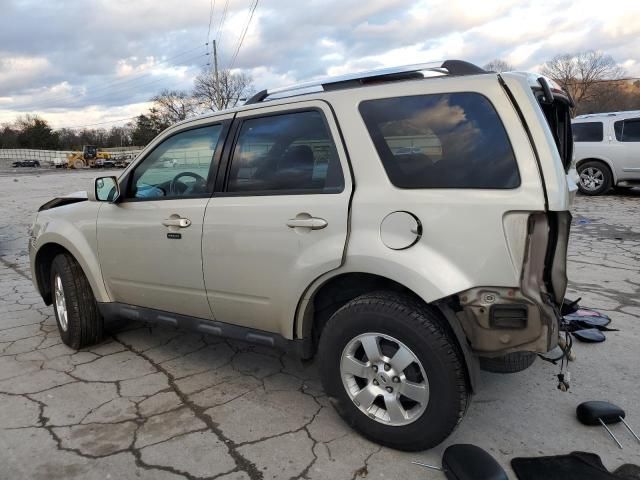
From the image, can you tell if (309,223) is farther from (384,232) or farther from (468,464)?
(468,464)

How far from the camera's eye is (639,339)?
394 centimetres

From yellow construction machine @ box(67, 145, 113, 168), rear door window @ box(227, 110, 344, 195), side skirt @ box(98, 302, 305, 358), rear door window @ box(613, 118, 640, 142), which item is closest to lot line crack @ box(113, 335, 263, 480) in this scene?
side skirt @ box(98, 302, 305, 358)

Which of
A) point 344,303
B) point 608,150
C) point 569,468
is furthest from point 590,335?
point 608,150

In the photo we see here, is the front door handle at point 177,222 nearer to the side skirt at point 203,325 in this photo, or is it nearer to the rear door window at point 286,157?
the rear door window at point 286,157

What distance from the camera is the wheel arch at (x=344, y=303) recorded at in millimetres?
2355

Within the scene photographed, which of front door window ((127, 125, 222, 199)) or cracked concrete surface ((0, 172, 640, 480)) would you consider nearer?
cracked concrete surface ((0, 172, 640, 480))

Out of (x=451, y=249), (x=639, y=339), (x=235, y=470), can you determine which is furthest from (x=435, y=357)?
(x=639, y=339)

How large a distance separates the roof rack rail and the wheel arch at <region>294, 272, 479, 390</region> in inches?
41.0

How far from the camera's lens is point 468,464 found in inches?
93.2

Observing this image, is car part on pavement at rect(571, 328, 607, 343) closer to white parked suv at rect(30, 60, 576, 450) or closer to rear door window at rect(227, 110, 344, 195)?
white parked suv at rect(30, 60, 576, 450)

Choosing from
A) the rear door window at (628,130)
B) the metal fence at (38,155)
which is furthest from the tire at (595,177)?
the metal fence at (38,155)

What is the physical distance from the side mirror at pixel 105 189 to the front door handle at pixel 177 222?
61 centimetres

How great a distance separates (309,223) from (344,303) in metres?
0.53

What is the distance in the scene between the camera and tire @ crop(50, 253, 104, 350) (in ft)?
13.1
